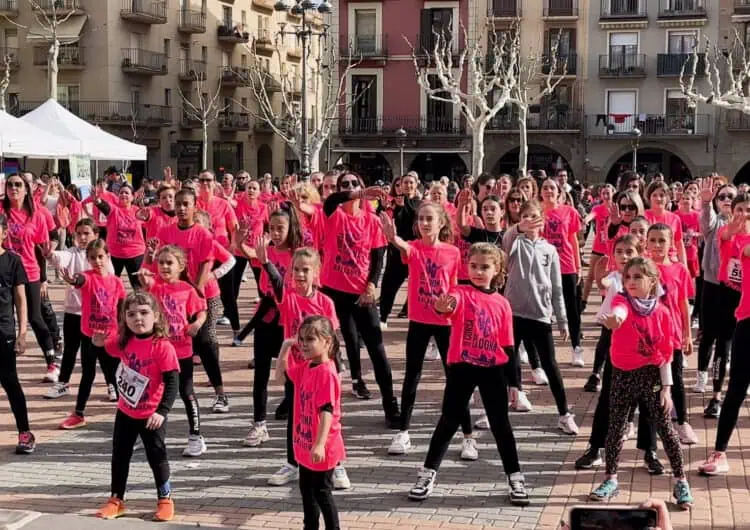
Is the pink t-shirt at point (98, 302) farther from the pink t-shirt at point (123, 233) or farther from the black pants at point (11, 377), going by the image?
the pink t-shirt at point (123, 233)

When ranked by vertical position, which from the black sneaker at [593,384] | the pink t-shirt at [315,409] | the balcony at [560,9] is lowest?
the black sneaker at [593,384]

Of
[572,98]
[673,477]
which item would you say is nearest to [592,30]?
[572,98]

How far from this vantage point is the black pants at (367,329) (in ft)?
25.5

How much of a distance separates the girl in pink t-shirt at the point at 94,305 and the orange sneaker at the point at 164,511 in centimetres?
235

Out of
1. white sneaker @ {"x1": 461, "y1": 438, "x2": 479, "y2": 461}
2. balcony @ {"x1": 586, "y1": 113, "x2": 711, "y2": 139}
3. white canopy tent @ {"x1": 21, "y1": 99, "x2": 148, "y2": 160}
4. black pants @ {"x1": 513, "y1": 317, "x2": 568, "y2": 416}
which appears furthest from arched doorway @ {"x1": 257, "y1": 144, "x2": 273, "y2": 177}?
white sneaker @ {"x1": 461, "y1": 438, "x2": 479, "y2": 461}

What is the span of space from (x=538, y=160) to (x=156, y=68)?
17422mm

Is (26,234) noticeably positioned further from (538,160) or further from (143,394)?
(538,160)

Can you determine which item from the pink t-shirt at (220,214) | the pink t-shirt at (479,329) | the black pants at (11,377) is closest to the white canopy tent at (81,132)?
the pink t-shirt at (220,214)

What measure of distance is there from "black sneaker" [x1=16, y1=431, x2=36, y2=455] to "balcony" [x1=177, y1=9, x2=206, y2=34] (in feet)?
137

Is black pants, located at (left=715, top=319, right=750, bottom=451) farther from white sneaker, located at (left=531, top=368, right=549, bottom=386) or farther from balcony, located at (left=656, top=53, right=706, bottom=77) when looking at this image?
balcony, located at (left=656, top=53, right=706, bottom=77)

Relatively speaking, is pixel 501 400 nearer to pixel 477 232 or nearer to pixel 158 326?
pixel 158 326

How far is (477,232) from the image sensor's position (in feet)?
27.5

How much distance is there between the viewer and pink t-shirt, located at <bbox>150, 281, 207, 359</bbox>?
6.98m

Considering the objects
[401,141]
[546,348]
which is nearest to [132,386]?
[546,348]
